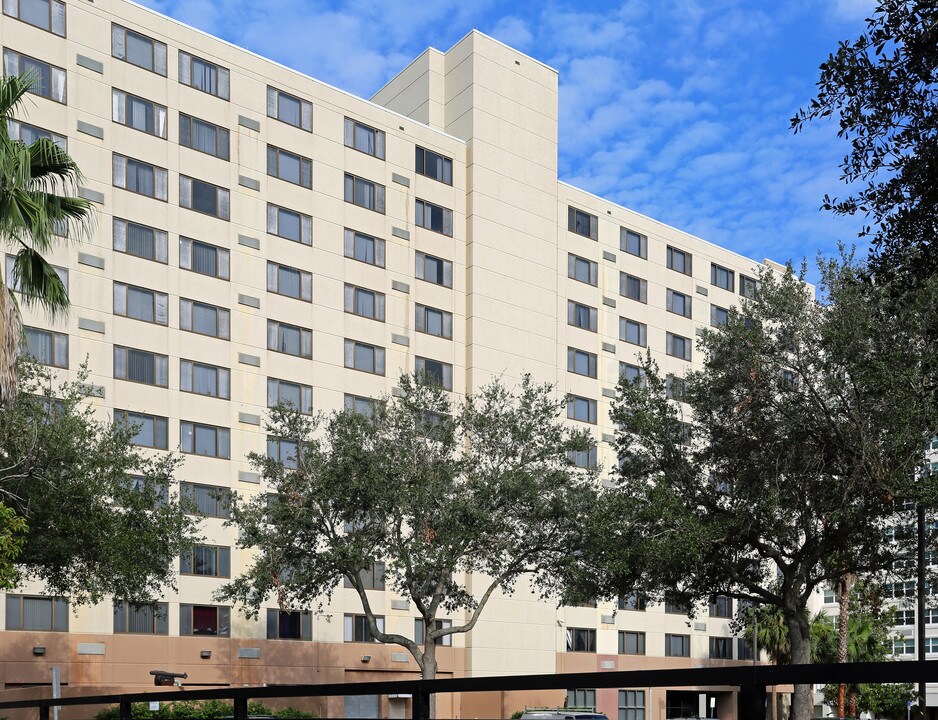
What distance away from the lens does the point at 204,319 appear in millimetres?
59062

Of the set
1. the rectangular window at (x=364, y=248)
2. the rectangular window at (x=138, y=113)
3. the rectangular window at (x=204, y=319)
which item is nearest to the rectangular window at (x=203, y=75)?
the rectangular window at (x=138, y=113)

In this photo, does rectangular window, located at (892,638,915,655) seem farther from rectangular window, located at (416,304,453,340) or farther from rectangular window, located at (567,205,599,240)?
rectangular window, located at (416,304,453,340)

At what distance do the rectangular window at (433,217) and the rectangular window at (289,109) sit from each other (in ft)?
25.1

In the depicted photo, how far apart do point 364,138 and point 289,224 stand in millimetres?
7056

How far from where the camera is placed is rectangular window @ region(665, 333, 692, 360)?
82.1 metres

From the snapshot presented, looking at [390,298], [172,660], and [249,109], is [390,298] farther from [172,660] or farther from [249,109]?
[172,660]

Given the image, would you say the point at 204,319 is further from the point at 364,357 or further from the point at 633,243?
the point at 633,243

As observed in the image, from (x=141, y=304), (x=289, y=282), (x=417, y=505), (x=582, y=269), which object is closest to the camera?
(x=417, y=505)

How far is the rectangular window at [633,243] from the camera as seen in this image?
79.2 meters

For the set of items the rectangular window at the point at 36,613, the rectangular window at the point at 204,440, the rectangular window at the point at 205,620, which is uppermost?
the rectangular window at the point at 204,440

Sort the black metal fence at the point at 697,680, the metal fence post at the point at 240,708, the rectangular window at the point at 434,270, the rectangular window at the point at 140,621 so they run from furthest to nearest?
the rectangular window at the point at 434,270, the rectangular window at the point at 140,621, the metal fence post at the point at 240,708, the black metal fence at the point at 697,680

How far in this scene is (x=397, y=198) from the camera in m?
67.1

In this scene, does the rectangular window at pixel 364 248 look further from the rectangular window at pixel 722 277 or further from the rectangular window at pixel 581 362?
the rectangular window at pixel 722 277

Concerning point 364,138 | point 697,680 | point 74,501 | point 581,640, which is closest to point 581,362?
point 581,640
